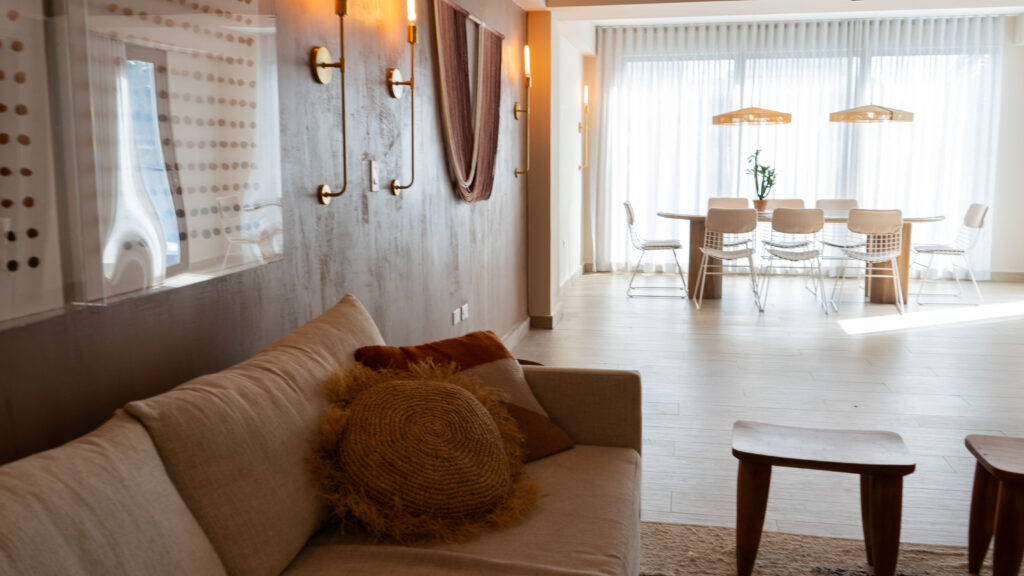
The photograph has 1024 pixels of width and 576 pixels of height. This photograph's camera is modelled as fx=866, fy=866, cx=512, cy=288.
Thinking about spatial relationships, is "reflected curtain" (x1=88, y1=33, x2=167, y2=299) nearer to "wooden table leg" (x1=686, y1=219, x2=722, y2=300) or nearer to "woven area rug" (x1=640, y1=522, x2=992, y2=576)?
"woven area rug" (x1=640, y1=522, x2=992, y2=576)

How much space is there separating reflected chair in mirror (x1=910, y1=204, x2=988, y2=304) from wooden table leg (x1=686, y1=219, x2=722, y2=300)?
5.72 feet

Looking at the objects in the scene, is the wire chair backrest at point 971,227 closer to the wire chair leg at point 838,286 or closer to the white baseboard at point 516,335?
the wire chair leg at point 838,286

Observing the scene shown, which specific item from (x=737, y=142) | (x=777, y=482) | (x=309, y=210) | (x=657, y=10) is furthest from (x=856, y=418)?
(x=737, y=142)

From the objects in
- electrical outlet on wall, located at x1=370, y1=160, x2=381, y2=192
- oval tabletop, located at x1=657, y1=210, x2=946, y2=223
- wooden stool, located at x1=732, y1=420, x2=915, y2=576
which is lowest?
wooden stool, located at x1=732, y1=420, x2=915, y2=576

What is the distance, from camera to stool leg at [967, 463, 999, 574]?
2463 mm

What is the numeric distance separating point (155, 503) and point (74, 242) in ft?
1.91

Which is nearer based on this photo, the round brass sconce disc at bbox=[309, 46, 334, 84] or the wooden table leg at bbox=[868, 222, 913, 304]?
the round brass sconce disc at bbox=[309, 46, 334, 84]

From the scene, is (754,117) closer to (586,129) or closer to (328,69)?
(586,129)

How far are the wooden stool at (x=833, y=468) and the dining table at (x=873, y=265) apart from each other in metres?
5.21

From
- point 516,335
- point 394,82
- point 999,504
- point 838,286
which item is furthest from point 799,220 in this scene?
point 999,504

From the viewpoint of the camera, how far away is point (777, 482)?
3.29 metres

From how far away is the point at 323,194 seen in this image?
9.00 feet

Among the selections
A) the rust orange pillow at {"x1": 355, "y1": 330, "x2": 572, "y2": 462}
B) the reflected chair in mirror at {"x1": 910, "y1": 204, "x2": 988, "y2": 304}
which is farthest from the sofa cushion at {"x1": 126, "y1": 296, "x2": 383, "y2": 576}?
the reflected chair in mirror at {"x1": 910, "y1": 204, "x2": 988, "y2": 304}

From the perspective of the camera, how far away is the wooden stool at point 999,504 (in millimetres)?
2256
